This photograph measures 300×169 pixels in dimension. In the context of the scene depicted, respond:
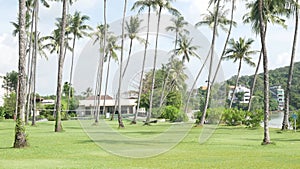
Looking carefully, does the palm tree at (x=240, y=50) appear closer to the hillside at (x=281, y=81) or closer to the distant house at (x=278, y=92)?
the hillside at (x=281, y=81)

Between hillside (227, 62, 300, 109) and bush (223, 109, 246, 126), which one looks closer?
bush (223, 109, 246, 126)

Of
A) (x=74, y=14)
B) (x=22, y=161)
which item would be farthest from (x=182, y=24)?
(x=22, y=161)

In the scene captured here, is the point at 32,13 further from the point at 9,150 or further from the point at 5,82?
the point at 5,82

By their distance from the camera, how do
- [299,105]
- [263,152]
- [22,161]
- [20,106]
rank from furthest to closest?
1. [299,105]
2. [20,106]
3. [263,152]
4. [22,161]

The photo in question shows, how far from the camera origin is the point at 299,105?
7256 centimetres

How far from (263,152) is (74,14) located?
4060 centimetres

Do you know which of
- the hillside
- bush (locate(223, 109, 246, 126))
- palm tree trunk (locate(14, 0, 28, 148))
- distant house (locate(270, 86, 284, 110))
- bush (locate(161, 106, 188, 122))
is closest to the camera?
palm tree trunk (locate(14, 0, 28, 148))

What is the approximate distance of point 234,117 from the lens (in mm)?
38812

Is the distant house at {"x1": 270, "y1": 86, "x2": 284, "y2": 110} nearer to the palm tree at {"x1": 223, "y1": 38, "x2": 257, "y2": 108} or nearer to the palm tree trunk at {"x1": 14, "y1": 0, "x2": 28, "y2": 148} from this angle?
the palm tree at {"x1": 223, "y1": 38, "x2": 257, "y2": 108}

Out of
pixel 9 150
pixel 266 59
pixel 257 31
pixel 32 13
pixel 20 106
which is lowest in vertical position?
pixel 9 150

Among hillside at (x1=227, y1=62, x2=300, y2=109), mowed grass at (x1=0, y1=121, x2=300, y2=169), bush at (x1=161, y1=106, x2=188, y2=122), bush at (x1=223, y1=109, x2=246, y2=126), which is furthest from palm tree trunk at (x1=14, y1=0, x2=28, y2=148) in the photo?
hillside at (x1=227, y1=62, x2=300, y2=109)

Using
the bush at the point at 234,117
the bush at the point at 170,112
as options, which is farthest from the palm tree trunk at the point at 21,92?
the bush at the point at 170,112

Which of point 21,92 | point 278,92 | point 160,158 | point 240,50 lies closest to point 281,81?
point 278,92

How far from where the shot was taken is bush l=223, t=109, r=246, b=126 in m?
38.4
